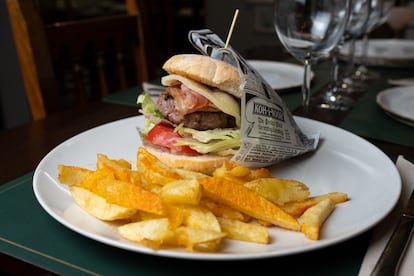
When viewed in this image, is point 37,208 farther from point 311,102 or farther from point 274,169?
point 311,102

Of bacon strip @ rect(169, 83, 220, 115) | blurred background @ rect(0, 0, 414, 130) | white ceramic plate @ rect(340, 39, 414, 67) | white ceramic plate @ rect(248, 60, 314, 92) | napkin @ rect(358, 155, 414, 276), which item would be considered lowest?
blurred background @ rect(0, 0, 414, 130)

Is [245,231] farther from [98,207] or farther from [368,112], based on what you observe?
[368,112]

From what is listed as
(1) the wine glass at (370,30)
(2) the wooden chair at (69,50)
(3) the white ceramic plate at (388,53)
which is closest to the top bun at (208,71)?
(2) the wooden chair at (69,50)

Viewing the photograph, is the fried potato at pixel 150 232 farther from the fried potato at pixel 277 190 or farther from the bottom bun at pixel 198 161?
the bottom bun at pixel 198 161

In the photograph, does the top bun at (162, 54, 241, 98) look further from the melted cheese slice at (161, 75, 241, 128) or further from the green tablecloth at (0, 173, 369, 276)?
the green tablecloth at (0, 173, 369, 276)

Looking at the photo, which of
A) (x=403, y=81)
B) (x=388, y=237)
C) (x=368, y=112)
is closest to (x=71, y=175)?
(x=388, y=237)

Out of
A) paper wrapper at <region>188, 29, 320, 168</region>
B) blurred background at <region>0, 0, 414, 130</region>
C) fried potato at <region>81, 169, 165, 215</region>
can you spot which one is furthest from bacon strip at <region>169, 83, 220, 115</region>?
blurred background at <region>0, 0, 414, 130</region>
